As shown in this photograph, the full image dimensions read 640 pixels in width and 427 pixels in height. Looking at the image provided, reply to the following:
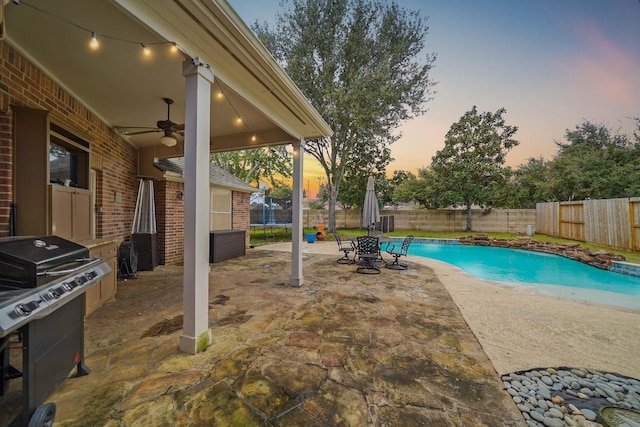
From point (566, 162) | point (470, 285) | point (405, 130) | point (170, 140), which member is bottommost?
point (470, 285)

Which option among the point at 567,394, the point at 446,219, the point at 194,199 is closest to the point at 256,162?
the point at 446,219

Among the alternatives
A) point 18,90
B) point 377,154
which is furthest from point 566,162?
point 18,90

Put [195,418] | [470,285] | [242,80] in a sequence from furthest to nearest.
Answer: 1. [470,285]
2. [242,80]
3. [195,418]

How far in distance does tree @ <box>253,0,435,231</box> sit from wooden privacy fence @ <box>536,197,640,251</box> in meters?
9.03

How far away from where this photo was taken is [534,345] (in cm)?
279

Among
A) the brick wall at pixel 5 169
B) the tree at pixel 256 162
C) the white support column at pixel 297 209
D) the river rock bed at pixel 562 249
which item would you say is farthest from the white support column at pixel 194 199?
the tree at pixel 256 162

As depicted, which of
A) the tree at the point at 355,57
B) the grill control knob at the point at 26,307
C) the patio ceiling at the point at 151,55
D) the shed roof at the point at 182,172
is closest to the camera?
the grill control knob at the point at 26,307

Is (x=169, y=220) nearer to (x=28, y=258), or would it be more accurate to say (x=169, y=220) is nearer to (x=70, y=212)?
(x=70, y=212)

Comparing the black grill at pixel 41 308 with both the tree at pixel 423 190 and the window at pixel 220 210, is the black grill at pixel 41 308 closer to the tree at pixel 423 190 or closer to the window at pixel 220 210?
the window at pixel 220 210

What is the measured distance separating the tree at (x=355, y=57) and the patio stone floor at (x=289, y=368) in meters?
11.3

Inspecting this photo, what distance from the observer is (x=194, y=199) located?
2447 mm

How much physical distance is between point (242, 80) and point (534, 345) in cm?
460

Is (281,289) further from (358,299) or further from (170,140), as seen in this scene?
(170,140)

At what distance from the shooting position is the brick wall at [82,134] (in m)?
2.48
